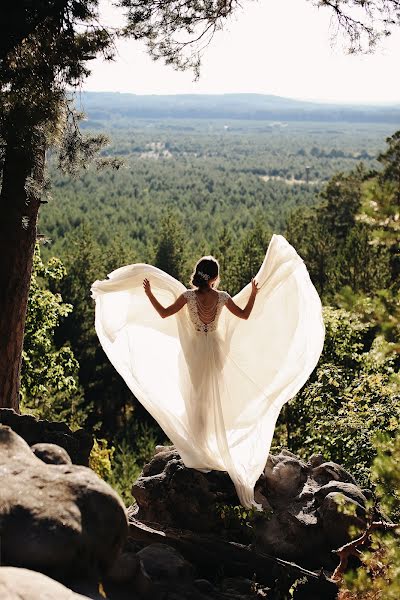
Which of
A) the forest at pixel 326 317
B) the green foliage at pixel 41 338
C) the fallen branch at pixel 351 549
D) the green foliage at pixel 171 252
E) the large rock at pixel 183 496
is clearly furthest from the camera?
the green foliage at pixel 171 252

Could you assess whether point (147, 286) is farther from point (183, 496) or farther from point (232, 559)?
point (232, 559)

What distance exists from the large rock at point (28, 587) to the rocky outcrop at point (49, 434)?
242cm

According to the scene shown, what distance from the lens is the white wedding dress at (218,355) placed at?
6797 millimetres

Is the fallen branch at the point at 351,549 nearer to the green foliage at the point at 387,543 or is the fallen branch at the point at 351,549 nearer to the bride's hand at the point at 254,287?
the green foliage at the point at 387,543

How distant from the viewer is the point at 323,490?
21.2 ft

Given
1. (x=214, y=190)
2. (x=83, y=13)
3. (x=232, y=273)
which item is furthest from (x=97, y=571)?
(x=214, y=190)

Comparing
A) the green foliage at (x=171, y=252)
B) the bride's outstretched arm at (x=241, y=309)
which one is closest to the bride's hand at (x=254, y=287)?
the bride's outstretched arm at (x=241, y=309)

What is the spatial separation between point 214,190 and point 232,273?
131537 mm

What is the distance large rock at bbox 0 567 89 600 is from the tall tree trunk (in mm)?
4401

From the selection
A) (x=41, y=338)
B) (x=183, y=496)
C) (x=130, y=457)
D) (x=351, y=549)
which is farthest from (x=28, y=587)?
(x=130, y=457)

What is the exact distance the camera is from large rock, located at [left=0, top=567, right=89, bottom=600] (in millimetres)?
3055

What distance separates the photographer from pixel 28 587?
3.14m

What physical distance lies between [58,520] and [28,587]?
2.09ft

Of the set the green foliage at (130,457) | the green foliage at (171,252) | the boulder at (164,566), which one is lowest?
the green foliage at (130,457)
